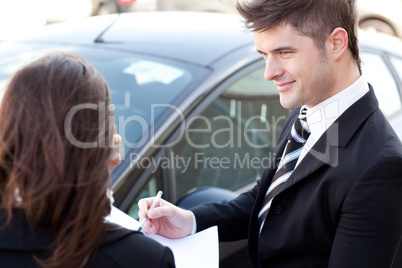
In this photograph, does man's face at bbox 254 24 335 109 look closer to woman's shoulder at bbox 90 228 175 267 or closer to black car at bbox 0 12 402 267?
black car at bbox 0 12 402 267

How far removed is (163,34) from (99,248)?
196 centimetres

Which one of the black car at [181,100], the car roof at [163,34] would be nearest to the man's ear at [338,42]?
the black car at [181,100]

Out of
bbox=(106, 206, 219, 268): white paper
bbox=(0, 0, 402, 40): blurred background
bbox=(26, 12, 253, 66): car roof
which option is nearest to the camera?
bbox=(106, 206, 219, 268): white paper

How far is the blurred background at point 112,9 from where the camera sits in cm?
884

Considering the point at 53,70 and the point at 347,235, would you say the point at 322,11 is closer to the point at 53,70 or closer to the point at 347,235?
the point at 347,235

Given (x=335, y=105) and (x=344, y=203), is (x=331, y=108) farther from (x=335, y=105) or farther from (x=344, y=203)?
(x=344, y=203)

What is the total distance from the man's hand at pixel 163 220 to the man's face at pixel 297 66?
53cm

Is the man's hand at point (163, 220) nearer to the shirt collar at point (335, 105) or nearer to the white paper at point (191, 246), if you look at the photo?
the white paper at point (191, 246)

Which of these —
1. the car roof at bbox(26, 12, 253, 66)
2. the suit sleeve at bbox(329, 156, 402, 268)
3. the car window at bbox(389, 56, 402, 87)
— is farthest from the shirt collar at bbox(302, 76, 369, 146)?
the car window at bbox(389, 56, 402, 87)

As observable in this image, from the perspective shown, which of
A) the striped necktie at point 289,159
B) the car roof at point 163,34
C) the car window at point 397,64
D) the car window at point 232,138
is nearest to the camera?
the striped necktie at point 289,159

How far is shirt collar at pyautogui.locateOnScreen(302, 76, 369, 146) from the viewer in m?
1.73

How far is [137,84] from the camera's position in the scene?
104 inches

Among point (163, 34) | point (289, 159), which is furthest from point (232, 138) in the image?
point (289, 159)

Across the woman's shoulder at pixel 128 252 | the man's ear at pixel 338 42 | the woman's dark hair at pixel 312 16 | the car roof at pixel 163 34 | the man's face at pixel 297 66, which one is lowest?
the woman's shoulder at pixel 128 252
